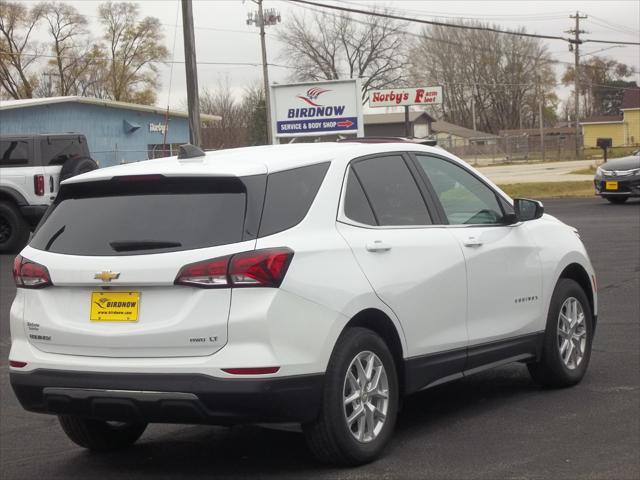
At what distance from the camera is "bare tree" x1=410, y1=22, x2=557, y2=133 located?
324 feet

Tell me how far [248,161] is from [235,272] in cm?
74

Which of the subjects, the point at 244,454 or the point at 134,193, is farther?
the point at 244,454

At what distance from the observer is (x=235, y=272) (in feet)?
17.1

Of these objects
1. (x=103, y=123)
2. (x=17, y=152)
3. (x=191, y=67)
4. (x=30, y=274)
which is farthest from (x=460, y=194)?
(x=103, y=123)

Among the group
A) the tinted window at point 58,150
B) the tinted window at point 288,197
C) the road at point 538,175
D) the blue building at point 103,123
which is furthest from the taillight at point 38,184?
the road at point 538,175

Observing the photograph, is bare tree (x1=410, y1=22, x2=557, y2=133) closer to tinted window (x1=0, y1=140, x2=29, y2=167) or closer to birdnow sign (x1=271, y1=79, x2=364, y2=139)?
birdnow sign (x1=271, y1=79, x2=364, y2=139)

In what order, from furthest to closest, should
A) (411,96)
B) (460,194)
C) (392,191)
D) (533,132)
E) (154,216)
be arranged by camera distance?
1. (533,132)
2. (411,96)
3. (460,194)
4. (392,191)
5. (154,216)

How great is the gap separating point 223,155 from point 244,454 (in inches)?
64.6

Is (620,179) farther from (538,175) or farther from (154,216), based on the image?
(154,216)

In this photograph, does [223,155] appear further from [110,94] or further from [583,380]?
[110,94]

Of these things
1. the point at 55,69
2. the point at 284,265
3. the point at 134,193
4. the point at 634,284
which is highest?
the point at 55,69

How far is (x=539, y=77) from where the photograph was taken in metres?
103

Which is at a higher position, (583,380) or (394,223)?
(394,223)

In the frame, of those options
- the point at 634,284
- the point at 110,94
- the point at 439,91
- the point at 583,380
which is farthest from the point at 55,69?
the point at 583,380
